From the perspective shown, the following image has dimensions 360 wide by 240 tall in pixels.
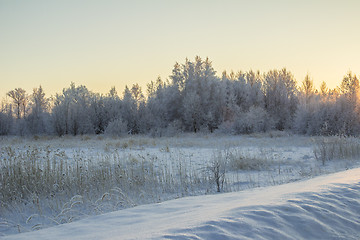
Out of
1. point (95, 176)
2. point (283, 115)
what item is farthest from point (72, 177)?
point (283, 115)

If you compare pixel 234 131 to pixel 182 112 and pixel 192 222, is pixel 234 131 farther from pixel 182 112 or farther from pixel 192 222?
pixel 192 222

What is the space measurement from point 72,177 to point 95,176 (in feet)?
1.76

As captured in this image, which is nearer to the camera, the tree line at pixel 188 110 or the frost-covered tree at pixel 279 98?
the tree line at pixel 188 110

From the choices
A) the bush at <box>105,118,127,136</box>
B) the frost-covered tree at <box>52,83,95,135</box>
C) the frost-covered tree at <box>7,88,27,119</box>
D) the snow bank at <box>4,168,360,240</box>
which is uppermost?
the frost-covered tree at <box>7,88,27,119</box>

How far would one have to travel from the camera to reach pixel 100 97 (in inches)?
1593

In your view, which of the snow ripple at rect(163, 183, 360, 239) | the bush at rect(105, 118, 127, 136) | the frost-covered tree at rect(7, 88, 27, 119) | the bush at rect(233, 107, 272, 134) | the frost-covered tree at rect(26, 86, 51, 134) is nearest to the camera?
the snow ripple at rect(163, 183, 360, 239)

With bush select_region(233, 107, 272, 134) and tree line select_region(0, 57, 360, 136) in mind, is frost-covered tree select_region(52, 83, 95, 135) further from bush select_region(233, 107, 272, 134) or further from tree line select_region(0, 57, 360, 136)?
bush select_region(233, 107, 272, 134)

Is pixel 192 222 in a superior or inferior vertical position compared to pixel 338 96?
inferior

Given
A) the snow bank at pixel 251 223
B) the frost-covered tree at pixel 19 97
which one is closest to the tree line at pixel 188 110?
the frost-covered tree at pixel 19 97

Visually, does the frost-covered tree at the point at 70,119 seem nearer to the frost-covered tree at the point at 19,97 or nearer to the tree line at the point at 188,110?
the tree line at the point at 188,110

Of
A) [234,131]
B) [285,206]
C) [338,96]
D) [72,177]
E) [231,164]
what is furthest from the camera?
[234,131]

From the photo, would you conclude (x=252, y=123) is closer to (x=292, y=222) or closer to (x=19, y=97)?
(x=292, y=222)

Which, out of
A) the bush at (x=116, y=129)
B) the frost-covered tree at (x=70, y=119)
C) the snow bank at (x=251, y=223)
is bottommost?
the snow bank at (x=251, y=223)

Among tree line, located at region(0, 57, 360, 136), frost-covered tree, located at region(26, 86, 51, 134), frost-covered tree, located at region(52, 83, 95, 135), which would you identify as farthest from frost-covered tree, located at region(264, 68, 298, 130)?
frost-covered tree, located at region(26, 86, 51, 134)
